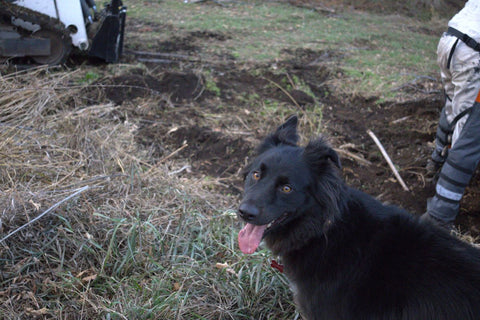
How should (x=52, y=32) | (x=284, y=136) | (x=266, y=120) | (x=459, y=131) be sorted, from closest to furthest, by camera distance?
(x=284, y=136), (x=459, y=131), (x=266, y=120), (x=52, y=32)

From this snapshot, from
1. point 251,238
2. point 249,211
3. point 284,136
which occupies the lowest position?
point 251,238

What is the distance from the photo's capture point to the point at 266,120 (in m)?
6.16

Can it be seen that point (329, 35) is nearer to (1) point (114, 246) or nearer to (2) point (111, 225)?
(2) point (111, 225)

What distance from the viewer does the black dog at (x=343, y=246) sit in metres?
2.19

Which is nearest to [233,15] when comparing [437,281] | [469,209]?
[469,209]

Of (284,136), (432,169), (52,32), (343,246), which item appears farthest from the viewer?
(52,32)

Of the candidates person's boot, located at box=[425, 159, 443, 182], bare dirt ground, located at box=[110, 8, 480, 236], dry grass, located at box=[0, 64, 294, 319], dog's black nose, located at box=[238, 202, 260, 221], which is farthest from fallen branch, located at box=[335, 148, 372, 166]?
dog's black nose, located at box=[238, 202, 260, 221]

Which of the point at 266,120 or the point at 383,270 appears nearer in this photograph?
the point at 383,270

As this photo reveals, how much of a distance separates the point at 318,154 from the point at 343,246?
58 cm

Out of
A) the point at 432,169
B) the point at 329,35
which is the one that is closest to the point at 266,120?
the point at 432,169

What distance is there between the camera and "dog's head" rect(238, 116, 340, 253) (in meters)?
2.48

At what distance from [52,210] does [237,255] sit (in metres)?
1.58

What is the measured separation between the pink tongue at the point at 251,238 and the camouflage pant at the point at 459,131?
2.38 metres

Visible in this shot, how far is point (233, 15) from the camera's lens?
12461 mm
